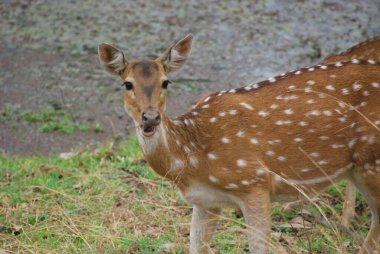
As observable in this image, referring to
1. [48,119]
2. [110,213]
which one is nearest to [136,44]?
[48,119]

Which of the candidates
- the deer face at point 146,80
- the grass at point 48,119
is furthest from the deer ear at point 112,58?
the grass at point 48,119

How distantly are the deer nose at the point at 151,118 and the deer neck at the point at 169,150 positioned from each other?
174mm

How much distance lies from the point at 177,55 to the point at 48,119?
3.37 m

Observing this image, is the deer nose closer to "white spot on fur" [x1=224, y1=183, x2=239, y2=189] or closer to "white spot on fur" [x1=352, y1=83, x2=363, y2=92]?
"white spot on fur" [x1=224, y1=183, x2=239, y2=189]

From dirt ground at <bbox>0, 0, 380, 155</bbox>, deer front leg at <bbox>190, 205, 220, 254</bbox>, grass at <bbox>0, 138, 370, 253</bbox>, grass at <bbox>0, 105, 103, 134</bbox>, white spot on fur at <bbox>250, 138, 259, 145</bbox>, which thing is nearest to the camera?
white spot on fur at <bbox>250, 138, 259, 145</bbox>

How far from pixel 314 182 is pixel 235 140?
67 cm

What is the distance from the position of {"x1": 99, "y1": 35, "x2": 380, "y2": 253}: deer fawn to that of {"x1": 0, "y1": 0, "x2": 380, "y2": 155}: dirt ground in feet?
9.33

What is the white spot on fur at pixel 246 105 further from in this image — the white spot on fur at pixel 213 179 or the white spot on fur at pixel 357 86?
the white spot on fur at pixel 357 86

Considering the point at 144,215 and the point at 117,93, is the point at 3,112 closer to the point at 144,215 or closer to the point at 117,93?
the point at 117,93

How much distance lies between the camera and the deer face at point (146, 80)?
5.49 meters

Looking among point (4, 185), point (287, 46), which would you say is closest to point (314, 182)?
point (4, 185)

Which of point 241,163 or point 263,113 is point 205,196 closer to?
point 241,163

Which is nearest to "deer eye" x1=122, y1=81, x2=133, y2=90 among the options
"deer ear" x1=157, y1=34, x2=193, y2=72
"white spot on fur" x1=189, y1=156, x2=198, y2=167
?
"deer ear" x1=157, y1=34, x2=193, y2=72

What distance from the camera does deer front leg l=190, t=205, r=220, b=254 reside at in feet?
19.3
